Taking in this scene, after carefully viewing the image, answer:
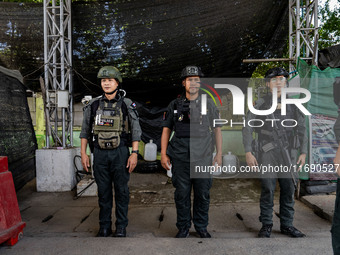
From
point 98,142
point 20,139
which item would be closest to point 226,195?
point 98,142

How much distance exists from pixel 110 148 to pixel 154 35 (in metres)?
3.61

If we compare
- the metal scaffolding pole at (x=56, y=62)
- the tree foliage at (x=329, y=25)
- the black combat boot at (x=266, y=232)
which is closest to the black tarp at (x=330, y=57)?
the black combat boot at (x=266, y=232)

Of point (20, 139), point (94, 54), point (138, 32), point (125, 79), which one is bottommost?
point (20, 139)

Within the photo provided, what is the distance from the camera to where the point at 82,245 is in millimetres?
2848

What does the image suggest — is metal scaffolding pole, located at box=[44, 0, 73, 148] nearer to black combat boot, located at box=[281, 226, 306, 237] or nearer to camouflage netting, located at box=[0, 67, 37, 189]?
camouflage netting, located at box=[0, 67, 37, 189]

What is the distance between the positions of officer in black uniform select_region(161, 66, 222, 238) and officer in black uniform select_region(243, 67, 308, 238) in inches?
19.7

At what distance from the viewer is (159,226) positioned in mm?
3648

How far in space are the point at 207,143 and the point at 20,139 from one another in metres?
4.30

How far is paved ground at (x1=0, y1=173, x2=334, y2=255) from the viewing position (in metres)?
2.78

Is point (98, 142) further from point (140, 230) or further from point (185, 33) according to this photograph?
point (185, 33)

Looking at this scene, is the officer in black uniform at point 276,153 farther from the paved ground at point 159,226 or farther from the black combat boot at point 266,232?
the paved ground at point 159,226

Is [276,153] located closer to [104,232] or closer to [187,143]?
[187,143]

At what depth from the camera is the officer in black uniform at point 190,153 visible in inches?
123

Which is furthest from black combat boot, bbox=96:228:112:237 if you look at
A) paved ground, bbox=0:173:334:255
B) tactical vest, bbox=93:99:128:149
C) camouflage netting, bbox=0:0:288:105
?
camouflage netting, bbox=0:0:288:105
